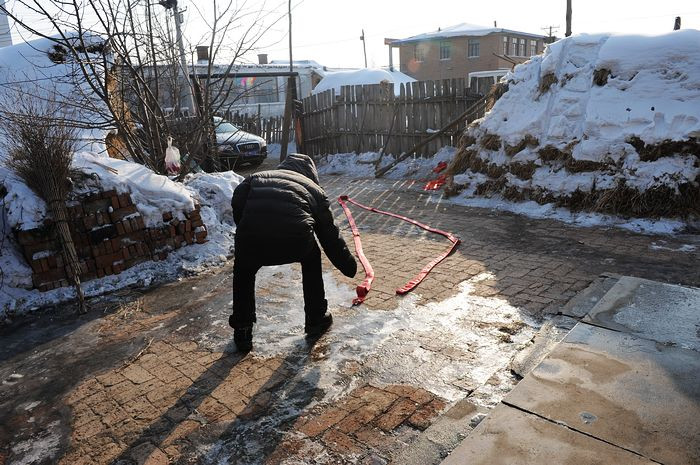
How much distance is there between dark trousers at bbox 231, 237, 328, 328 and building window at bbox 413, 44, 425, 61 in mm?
42608

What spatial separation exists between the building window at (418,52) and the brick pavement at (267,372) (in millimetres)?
40193

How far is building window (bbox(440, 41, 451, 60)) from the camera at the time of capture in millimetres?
41400

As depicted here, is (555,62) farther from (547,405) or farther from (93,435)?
(93,435)

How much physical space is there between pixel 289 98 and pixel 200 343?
11.3 metres

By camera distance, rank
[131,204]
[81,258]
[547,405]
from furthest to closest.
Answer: [131,204], [81,258], [547,405]

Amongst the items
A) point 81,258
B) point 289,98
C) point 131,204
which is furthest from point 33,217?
point 289,98

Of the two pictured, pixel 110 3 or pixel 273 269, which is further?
pixel 110 3

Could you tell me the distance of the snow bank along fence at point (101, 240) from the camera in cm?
471

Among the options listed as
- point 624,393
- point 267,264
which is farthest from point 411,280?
point 624,393

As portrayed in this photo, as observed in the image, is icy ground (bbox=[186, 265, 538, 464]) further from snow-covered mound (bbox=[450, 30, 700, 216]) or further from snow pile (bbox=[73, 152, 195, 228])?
snow-covered mound (bbox=[450, 30, 700, 216])

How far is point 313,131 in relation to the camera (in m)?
15.0

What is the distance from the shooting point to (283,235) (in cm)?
323

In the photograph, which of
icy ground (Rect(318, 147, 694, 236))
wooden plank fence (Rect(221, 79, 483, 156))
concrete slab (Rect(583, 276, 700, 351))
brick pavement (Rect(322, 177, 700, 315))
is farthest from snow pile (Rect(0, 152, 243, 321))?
icy ground (Rect(318, 147, 694, 236))

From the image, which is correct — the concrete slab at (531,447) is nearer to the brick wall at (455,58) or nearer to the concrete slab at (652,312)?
the concrete slab at (652,312)
